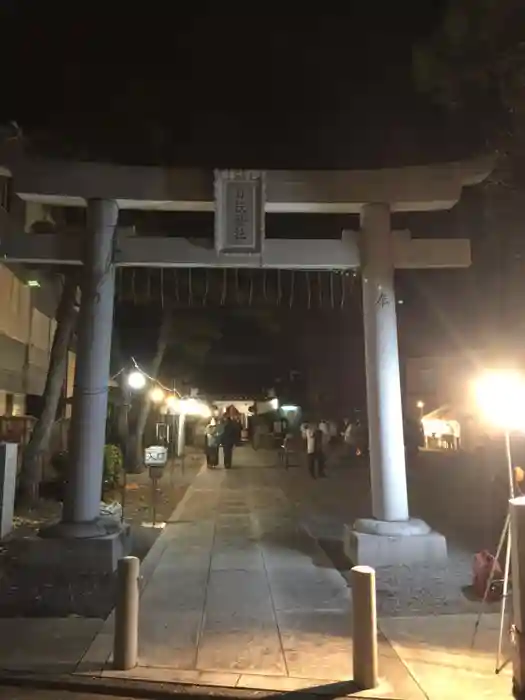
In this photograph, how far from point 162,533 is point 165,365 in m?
18.0

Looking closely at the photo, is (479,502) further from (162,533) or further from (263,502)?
(162,533)

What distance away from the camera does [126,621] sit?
5219mm

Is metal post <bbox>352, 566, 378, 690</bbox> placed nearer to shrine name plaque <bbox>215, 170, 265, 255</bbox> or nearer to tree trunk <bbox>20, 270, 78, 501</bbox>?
shrine name plaque <bbox>215, 170, 265, 255</bbox>

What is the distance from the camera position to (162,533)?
1152 cm

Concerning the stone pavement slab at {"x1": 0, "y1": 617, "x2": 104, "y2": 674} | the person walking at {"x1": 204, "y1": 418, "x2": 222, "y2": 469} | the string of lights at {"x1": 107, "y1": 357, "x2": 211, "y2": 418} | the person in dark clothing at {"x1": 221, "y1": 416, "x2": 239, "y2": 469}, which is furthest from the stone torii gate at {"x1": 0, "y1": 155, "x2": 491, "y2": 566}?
the person walking at {"x1": 204, "y1": 418, "x2": 222, "y2": 469}

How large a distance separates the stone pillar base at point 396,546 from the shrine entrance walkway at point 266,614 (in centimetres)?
23

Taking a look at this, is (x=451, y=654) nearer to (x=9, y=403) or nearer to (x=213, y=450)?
(x=9, y=403)

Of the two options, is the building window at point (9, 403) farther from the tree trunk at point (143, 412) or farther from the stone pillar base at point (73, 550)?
the stone pillar base at point (73, 550)

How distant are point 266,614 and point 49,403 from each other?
9918mm

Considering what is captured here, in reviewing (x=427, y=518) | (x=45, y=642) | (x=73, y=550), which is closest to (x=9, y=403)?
(x=73, y=550)

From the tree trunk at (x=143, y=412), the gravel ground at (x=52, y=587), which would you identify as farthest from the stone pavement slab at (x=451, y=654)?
the tree trunk at (x=143, y=412)

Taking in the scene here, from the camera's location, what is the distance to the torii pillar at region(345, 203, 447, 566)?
28.3ft

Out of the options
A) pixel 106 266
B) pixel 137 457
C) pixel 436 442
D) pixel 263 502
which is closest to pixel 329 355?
pixel 436 442

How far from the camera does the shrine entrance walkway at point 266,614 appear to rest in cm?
520
